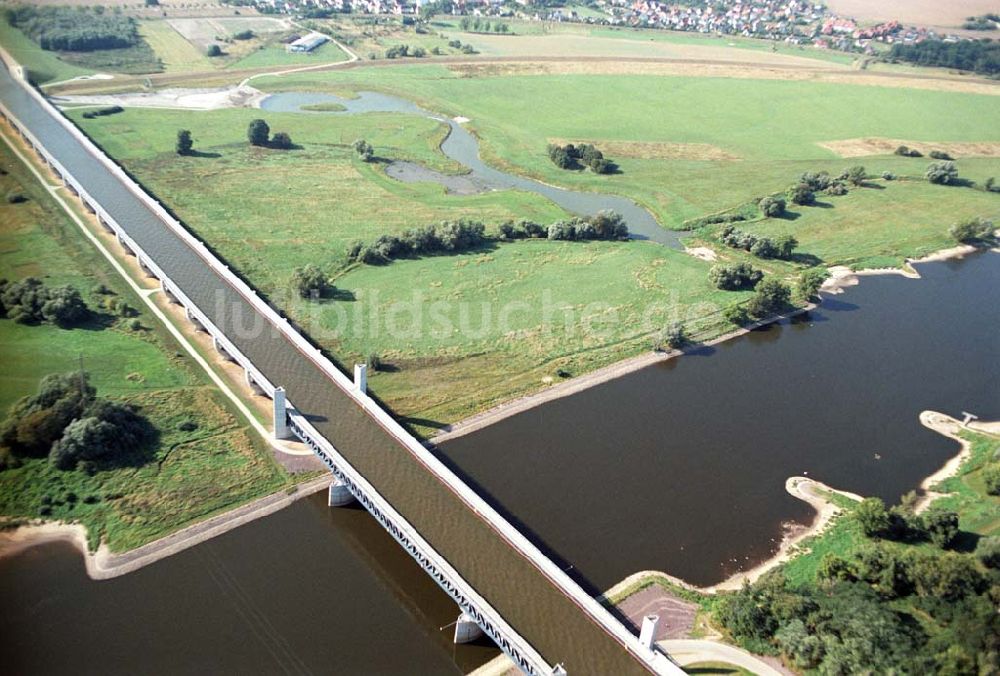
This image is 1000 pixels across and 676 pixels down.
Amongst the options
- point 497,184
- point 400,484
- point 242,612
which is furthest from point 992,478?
point 497,184

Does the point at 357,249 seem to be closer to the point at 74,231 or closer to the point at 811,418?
the point at 74,231

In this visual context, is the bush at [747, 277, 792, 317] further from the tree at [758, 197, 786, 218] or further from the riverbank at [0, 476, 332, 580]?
the riverbank at [0, 476, 332, 580]

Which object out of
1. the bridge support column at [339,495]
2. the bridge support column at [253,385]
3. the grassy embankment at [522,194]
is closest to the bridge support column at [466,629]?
the bridge support column at [339,495]

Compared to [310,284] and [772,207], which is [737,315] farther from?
[310,284]

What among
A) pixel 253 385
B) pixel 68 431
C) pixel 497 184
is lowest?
pixel 253 385

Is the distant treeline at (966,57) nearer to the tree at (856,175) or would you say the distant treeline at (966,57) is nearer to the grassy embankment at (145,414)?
the tree at (856,175)

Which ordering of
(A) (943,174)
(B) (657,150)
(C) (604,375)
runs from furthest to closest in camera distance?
(B) (657,150) < (A) (943,174) < (C) (604,375)

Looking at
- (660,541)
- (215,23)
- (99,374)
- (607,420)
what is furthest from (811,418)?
(215,23)
